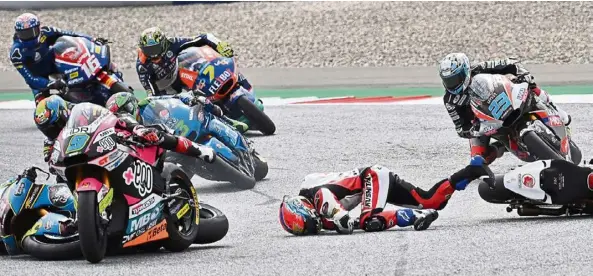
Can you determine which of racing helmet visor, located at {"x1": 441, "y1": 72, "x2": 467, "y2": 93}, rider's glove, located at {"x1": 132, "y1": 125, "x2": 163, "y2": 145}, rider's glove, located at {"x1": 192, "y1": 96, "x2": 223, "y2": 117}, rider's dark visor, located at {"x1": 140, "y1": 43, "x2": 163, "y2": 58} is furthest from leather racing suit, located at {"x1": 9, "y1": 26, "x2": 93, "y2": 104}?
rider's glove, located at {"x1": 132, "y1": 125, "x2": 163, "y2": 145}

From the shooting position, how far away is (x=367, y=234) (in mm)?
9000

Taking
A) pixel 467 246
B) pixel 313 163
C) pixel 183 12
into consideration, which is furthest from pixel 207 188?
pixel 183 12

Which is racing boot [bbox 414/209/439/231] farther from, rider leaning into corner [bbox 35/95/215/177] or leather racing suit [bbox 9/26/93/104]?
leather racing suit [bbox 9/26/93/104]

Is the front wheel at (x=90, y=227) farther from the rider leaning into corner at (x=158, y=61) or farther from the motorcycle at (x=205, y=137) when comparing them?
the rider leaning into corner at (x=158, y=61)

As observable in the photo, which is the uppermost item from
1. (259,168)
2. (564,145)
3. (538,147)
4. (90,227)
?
(90,227)

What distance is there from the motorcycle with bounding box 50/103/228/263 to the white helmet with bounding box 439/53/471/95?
317 centimetres

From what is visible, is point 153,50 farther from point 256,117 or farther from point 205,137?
point 205,137

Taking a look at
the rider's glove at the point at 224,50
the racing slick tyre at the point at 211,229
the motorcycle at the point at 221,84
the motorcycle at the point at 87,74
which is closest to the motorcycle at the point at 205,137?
the motorcycle at the point at 221,84

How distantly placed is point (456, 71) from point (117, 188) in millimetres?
3859

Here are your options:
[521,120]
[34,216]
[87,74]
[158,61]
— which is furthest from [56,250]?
[87,74]

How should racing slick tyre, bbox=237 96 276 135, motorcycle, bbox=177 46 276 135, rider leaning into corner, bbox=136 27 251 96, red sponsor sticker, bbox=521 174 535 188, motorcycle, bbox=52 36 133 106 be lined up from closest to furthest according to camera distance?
red sponsor sticker, bbox=521 174 535 188 → rider leaning into corner, bbox=136 27 251 96 → motorcycle, bbox=177 46 276 135 → racing slick tyre, bbox=237 96 276 135 → motorcycle, bbox=52 36 133 106

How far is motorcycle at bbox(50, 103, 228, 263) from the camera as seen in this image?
794 centimetres

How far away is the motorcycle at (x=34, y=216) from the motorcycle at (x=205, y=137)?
3139mm

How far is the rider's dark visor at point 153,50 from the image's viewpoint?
14.0 metres
